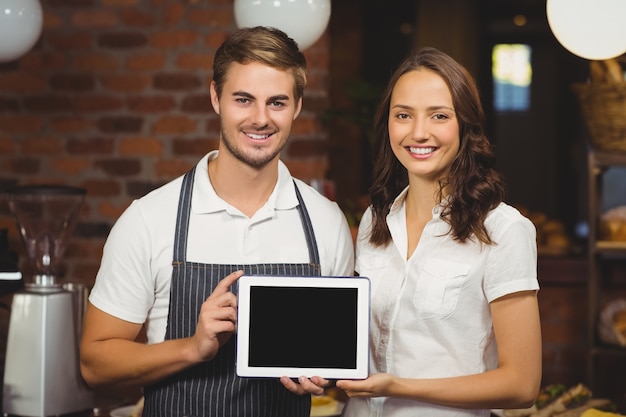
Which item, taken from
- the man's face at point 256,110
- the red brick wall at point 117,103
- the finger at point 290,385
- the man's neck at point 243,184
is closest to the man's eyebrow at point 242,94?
the man's face at point 256,110

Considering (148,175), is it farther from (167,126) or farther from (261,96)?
(261,96)

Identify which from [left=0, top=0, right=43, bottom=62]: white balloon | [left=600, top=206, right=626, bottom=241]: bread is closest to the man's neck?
[left=0, top=0, right=43, bottom=62]: white balloon

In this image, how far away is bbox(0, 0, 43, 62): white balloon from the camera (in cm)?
227

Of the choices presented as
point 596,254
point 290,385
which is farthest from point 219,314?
point 596,254

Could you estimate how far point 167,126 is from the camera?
3314mm

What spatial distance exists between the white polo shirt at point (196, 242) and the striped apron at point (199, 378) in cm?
2

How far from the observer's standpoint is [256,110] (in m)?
1.72

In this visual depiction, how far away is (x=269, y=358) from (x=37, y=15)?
50.5 inches

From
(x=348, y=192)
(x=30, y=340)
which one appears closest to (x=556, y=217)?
(x=348, y=192)

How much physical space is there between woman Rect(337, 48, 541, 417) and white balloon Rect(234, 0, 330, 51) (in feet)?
1.83

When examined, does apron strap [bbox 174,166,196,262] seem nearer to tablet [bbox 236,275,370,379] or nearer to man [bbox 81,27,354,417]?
man [bbox 81,27,354,417]

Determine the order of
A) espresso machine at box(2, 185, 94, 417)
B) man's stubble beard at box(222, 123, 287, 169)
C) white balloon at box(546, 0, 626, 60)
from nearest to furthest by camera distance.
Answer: man's stubble beard at box(222, 123, 287, 169) → espresso machine at box(2, 185, 94, 417) → white balloon at box(546, 0, 626, 60)

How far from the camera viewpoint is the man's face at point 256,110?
1723 millimetres

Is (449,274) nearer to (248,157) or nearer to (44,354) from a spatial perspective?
(248,157)
